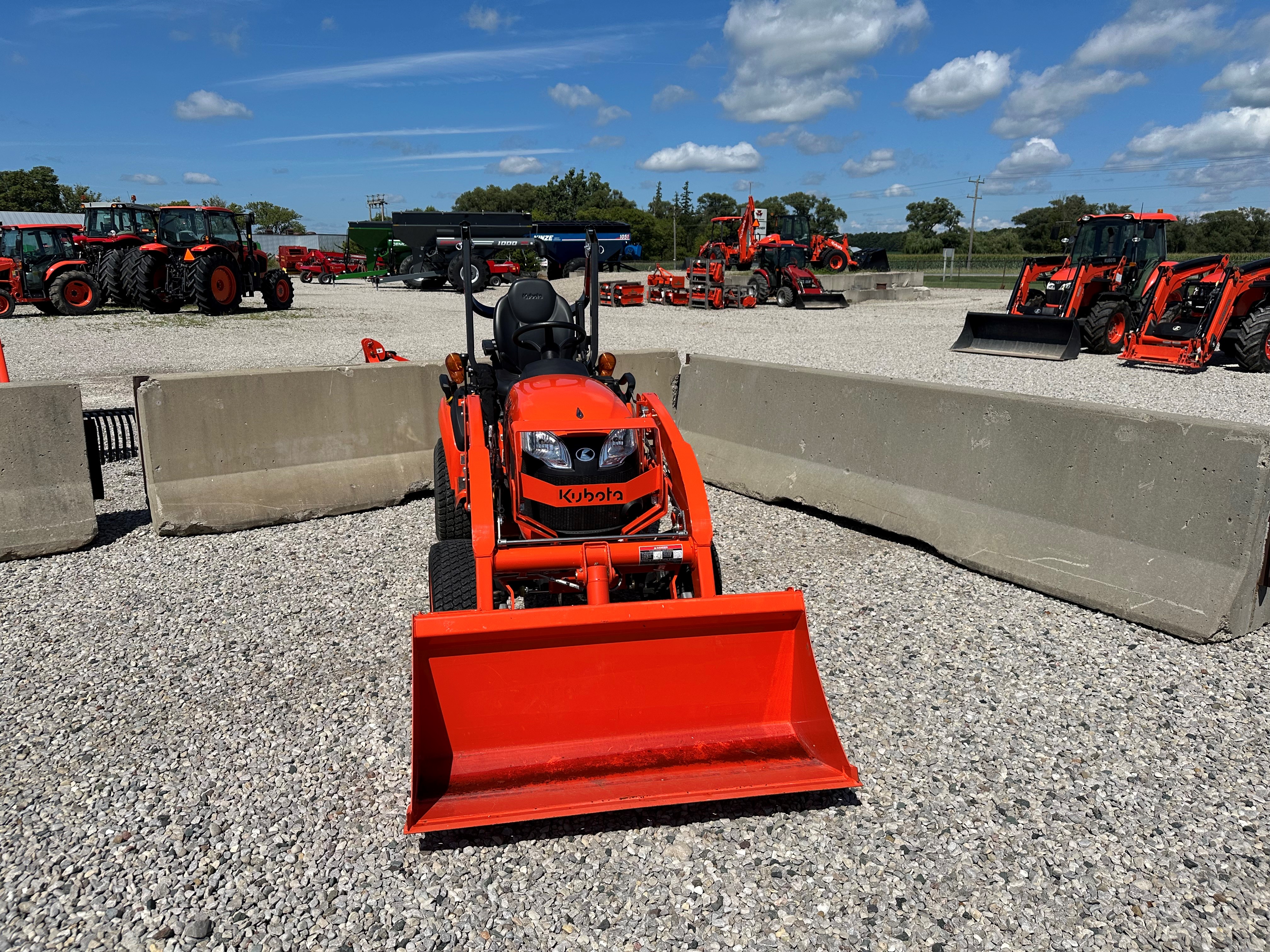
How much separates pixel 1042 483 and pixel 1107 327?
40.6 ft

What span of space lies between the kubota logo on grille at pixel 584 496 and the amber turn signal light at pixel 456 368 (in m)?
1.52

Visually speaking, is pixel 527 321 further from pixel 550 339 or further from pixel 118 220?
pixel 118 220

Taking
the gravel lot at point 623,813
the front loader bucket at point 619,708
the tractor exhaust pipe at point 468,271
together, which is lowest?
the gravel lot at point 623,813

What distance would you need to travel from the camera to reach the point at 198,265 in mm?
18875

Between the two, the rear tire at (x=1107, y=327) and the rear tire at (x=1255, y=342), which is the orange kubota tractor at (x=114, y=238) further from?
the rear tire at (x=1255, y=342)

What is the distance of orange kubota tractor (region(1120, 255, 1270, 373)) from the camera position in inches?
511


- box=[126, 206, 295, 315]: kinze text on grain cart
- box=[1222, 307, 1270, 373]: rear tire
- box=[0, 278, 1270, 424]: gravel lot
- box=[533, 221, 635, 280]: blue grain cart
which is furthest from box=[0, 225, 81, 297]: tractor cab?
box=[1222, 307, 1270, 373]: rear tire

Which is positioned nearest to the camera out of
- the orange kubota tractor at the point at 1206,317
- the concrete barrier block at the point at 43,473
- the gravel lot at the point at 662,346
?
the concrete barrier block at the point at 43,473

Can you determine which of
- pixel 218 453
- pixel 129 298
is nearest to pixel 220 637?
pixel 218 453

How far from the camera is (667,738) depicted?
3.12 metres

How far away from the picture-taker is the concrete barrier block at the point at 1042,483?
4008mm


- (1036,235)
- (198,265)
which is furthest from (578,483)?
(1036,235)

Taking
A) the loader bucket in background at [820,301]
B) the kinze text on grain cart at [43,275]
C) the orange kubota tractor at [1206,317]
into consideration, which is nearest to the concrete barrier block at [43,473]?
the orange kubota tractor at [1206,317]

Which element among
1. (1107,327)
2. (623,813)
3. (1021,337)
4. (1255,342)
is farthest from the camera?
(1021,337)
